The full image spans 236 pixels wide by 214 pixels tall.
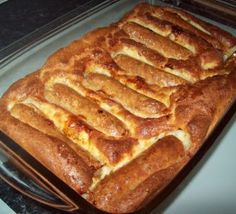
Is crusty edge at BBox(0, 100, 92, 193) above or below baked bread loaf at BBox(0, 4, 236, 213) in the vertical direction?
below

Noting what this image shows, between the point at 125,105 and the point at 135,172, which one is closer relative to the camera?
the point at 135,172

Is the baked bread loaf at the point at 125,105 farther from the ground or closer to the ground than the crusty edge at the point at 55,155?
farther from the ground

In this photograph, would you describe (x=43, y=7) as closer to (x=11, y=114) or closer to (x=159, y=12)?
(x=159, y=12)

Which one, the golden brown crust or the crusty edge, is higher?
the golden brown crust

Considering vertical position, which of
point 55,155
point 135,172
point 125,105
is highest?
point 125,105

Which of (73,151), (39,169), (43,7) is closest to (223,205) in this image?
(73,151)

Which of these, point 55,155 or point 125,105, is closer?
point 55,155

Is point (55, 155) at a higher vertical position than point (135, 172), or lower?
→ lower

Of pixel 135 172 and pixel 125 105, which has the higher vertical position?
pixel 125 105
